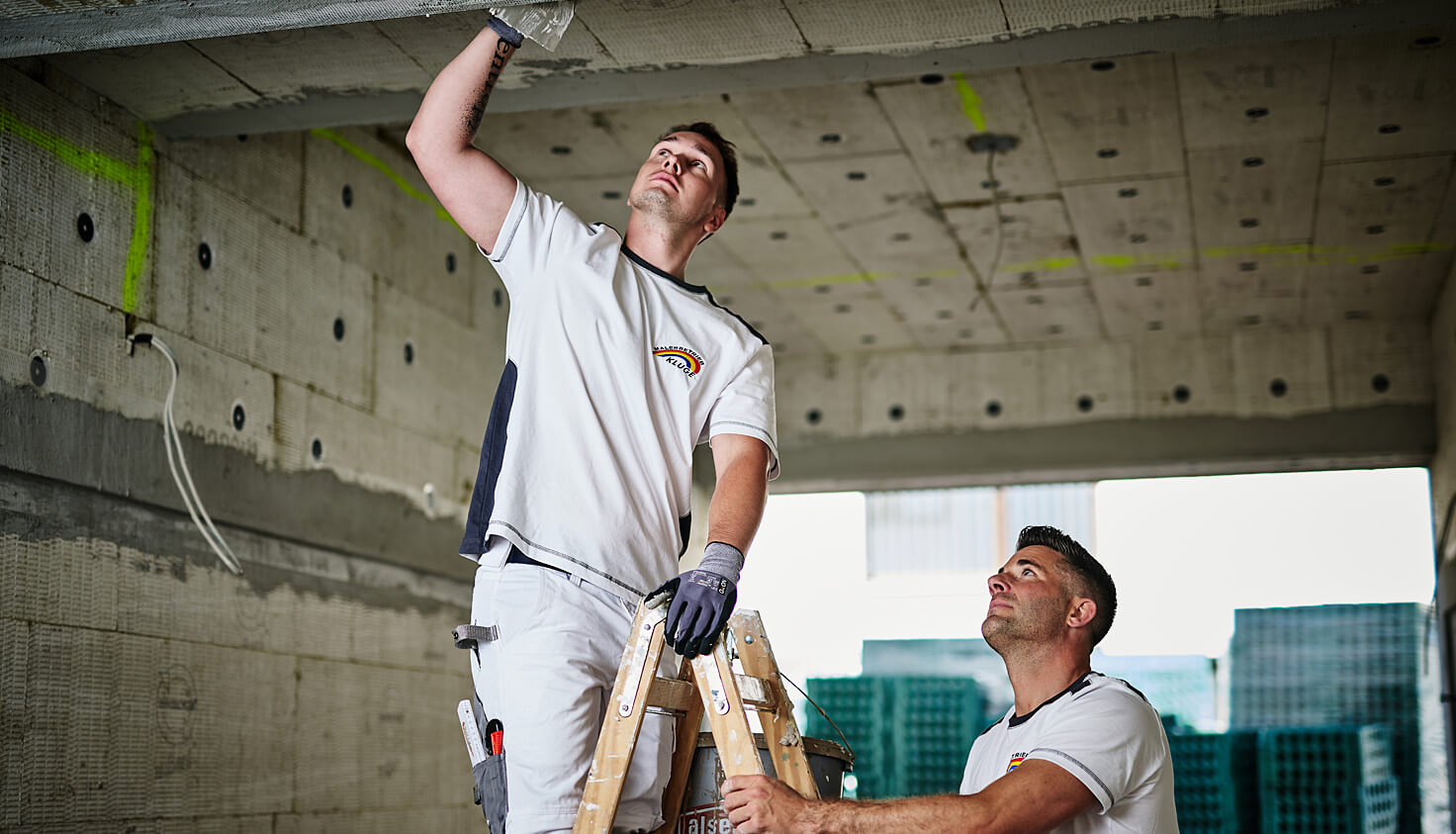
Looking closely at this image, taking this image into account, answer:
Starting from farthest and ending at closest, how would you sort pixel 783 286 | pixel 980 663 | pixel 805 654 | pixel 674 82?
pixel 805 654 → pixel 980 663 → pixel 783 286 → pixel 674 82

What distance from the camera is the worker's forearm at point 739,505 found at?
2461mm

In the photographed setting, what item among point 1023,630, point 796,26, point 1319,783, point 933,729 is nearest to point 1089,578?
point 1023,630

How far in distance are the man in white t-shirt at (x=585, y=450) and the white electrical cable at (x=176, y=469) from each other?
2.83 metres

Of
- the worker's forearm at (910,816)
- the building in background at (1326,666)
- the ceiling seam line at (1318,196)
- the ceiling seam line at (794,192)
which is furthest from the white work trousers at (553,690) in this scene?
the building in background at (1326,666)

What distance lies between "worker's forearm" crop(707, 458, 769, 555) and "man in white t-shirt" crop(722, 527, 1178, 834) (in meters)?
0.46

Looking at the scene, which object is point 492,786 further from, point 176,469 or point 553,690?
point 176,469

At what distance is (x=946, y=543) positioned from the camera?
37344 millimetres

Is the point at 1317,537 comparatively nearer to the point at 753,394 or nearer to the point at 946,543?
the point at 946,543

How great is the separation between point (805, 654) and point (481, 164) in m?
32.1

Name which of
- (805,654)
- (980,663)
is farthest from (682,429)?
(805,654)

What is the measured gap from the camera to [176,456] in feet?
16.4

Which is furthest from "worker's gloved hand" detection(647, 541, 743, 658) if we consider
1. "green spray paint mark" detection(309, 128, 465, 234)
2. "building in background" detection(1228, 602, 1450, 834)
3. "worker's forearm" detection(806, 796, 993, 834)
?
"building in background" detection(1228, 602, 1450, 834)

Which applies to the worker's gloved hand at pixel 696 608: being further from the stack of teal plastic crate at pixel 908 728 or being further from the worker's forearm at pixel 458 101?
the stack of teal plastic crate at pixel 908 728

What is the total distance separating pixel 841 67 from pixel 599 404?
2.51 m
